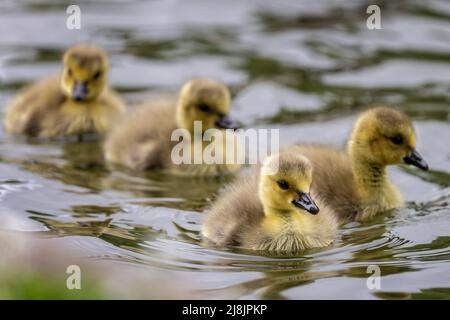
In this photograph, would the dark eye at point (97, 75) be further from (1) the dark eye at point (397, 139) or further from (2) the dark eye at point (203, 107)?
(1) the dark eye at point (397, 139)

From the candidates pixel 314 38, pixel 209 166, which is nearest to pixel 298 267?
pixel 209 166

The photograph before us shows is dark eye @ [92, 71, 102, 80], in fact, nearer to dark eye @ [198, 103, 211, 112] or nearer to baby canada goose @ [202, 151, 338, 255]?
dark eye @ [198, 103, 211, 112]

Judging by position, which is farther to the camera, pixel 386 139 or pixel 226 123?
pixel 226 123

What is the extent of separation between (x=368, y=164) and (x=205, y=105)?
1.33m

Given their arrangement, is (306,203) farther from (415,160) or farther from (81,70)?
(81,70)

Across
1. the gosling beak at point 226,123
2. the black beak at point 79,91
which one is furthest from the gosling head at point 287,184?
the black beak at point 79,91

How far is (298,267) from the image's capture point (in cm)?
526

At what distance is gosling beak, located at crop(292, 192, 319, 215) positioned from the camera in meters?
5.28

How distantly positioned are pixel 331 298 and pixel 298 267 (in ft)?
1.38

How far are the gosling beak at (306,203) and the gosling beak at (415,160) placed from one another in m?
1.16

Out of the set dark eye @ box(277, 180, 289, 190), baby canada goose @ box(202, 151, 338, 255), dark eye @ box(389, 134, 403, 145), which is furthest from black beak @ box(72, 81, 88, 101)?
dark eye @ box(277, 180, 289, 190)

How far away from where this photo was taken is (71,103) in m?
8.27

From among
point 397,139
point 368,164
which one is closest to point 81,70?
point 368,164
